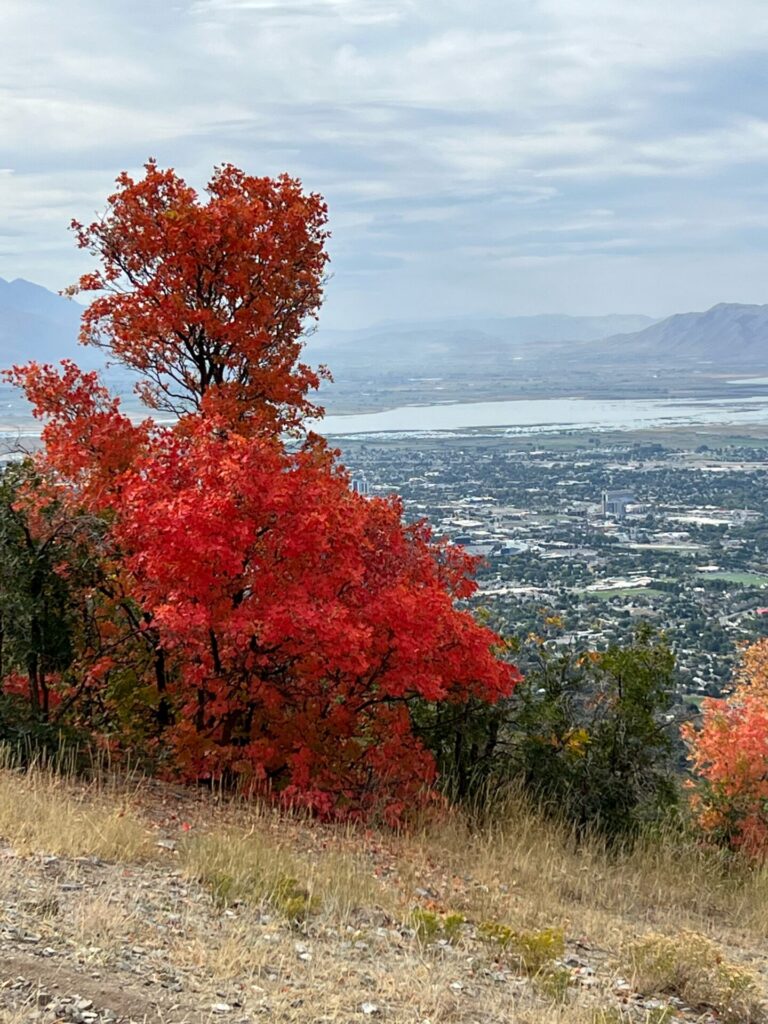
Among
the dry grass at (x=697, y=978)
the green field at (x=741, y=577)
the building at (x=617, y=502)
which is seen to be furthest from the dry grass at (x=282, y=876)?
the building at (x=617, y=502)

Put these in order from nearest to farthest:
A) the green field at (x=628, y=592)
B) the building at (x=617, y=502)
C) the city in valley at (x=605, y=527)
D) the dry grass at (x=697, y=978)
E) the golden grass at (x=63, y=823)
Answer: the dry grass at (x=697, y=978), the golden grass at (x=63, y=823), the city in valley at (x=605, y=527), the green field at (x=628, y=592), the building at (x=617, y=502)

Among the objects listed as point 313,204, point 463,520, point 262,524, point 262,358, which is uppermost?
point 313,204

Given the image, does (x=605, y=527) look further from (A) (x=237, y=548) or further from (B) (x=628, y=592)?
(A) (x=237, y=548)

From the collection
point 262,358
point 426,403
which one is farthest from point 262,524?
point 426,403

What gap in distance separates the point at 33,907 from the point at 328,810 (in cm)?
446

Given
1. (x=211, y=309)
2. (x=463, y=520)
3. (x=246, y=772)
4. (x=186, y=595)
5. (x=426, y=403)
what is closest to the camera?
(x=186, y=595)

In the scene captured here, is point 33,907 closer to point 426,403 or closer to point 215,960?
point 215,960

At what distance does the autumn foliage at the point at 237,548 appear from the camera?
33.5 ft

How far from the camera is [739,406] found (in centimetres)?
17850

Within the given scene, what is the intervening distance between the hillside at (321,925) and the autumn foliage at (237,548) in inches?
54.0

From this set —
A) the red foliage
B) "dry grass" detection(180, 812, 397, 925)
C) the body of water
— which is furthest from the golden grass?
the body of water

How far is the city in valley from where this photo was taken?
38.0 meters

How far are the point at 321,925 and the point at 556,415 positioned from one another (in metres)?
159

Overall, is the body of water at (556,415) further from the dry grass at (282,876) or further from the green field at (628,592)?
the dry grass at (282,876)
